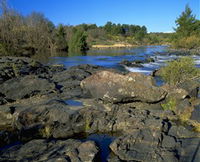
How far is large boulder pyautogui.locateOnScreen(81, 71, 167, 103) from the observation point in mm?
9438

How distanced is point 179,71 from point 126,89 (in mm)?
3926

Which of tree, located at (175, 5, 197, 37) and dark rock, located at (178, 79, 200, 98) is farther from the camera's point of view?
tree, located at (175, 5, 197, 37)

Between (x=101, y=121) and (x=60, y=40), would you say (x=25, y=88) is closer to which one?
(x=101, y=121)

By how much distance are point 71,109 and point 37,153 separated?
9.54ft

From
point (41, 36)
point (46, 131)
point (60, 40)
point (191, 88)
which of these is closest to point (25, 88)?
point (46, 131)

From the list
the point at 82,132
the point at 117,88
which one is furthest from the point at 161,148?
the point at 117,88

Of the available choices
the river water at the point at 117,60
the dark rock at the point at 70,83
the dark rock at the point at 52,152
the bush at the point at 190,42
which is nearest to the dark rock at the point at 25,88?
the dark rock at the point at 70,83

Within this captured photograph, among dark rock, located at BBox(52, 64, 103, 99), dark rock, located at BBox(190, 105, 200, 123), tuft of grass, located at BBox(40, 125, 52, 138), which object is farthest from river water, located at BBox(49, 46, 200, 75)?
tuft of grass, located at BBox(40, 125, 52, 138)

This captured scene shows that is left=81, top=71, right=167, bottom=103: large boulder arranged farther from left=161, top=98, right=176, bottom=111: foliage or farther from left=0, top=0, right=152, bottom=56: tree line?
left=0, top=0, right=152, bottom=56: tree line

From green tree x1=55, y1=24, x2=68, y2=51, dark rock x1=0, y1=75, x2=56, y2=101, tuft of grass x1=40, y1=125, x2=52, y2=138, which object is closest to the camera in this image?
tuft of grass x1=40, y1=125, x2=52, y2=138

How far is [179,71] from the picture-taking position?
1155 cm

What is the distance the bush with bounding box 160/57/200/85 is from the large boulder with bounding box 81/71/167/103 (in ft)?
7.67

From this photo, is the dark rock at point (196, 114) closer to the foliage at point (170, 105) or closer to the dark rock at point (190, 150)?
the foliage at point (170, 105)

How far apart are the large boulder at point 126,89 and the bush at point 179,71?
7.67ft
